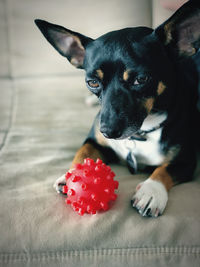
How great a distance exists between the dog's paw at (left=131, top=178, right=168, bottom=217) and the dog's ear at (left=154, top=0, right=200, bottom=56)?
0.55 meters

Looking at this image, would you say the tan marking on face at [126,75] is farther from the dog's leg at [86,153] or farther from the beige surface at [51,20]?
the beige surface at [51,20]

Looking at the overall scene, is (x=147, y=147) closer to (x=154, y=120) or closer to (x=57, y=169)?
(x=154, y=120)

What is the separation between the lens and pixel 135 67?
1045 millimetres

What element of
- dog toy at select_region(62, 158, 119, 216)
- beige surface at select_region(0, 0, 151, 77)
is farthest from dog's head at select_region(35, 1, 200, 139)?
beige surface at select_region(0, 0, 151, 77)

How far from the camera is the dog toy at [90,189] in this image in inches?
36.2

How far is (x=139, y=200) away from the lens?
998mm

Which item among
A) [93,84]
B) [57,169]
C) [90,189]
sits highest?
[93,84]

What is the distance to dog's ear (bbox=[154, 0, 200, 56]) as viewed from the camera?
1.03 m

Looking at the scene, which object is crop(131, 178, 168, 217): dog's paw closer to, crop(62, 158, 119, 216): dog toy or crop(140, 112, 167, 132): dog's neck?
crop(62, 158, 119, 216): dog toy

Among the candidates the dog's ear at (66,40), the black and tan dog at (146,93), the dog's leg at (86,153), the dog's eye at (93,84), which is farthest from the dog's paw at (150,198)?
the dog's ear at (66,40)

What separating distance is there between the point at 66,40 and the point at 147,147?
0.60 metres

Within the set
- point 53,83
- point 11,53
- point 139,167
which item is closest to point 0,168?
point 139,167

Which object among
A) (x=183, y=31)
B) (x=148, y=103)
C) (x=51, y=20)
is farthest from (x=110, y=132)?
(x=51, y=20)

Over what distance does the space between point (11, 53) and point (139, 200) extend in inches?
64.6
